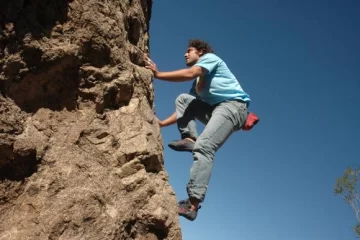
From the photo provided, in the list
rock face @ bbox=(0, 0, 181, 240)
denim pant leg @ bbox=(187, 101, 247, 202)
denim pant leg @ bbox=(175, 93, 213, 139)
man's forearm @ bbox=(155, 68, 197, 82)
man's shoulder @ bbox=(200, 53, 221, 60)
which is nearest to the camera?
rock face @ bbox=(0, 0, 181, 240)

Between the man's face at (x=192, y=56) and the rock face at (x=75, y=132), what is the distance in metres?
1.29

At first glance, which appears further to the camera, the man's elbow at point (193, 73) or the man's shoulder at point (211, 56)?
the man's shoulder at point (211, 56)

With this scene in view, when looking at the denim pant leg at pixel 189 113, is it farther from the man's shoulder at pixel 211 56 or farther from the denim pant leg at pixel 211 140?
the man's shoulder at pixel 211 56

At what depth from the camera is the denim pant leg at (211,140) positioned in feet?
14.6

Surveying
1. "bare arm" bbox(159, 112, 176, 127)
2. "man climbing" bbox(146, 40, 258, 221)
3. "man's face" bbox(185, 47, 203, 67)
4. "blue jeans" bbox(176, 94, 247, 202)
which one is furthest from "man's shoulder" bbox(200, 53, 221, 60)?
"bare arm" bbox(159, 112, 176, 127)

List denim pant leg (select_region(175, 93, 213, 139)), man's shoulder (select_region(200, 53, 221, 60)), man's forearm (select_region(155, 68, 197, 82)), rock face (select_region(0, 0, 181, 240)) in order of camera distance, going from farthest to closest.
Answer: denim pant leg (select_region(175, 93, 213, 139))
man's shoulder (select_region(200, 53, 221, 60))
man's forearm (select_region(155, 68, 197, 82))
rock face (select_region(0, 0, 181, 240))

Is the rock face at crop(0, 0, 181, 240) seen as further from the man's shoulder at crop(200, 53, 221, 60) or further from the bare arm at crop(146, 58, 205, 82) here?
the man's shoulder at crop(200, 53, 221, 60)

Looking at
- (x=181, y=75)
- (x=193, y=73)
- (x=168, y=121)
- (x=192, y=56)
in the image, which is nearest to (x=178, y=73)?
(x=181, y=75)

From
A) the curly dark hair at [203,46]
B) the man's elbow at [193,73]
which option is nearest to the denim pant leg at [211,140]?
the man's elbow at [193,73]

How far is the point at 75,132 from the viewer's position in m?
3.72

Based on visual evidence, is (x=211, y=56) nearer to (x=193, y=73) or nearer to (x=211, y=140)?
(x=193, y=73)

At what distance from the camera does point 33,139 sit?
3.35m

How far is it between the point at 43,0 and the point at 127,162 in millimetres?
1894

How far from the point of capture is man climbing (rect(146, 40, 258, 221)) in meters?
4.47
